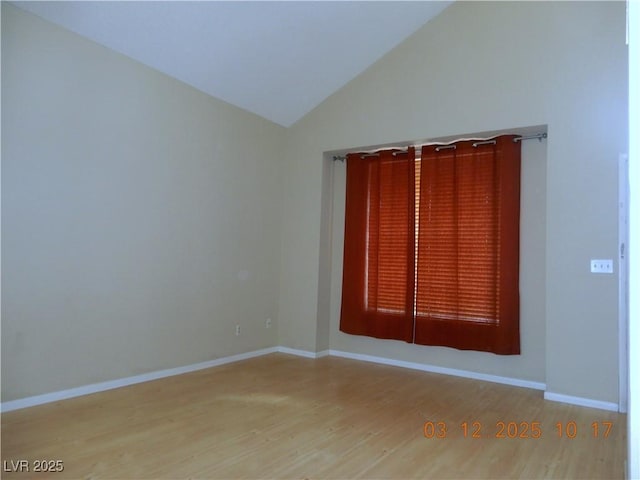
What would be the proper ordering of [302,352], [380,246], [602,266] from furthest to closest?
1. [302,352]
2. [380,246]
3. [602,266]

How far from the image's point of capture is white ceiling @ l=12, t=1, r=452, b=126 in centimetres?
357

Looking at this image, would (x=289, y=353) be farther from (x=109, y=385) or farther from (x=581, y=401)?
(x=581, y=401)

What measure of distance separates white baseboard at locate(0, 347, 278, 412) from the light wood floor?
81mm

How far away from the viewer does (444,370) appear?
4.73 meters

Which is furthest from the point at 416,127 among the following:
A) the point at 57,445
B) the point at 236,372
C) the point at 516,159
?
the point at 57,445

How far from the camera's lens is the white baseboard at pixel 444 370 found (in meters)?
4.27

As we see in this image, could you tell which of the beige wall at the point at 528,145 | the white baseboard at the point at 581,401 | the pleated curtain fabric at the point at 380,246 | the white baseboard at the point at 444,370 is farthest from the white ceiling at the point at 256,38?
the white baseboard at the point at 581,401

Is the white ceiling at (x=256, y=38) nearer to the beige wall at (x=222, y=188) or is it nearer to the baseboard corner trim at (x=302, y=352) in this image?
the beige wall at (x=222, y=188)

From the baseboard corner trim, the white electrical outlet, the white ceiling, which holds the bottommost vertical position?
the baseboard corner trim

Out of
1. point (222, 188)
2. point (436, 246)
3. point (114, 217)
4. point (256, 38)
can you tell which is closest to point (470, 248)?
point (436, 246)

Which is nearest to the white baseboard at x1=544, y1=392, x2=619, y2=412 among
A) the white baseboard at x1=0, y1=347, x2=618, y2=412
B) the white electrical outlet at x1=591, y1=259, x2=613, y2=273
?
the white baseboard at x1=0, y1=347, x2=618, y2=412

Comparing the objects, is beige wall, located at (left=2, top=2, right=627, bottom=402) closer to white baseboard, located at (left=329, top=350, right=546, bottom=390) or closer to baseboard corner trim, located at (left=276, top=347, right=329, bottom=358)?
white baseboard, located at (left=329, top=350, right=546, bottom=390)

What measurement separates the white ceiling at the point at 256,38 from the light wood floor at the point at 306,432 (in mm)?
2943

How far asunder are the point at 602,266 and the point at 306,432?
274cm
